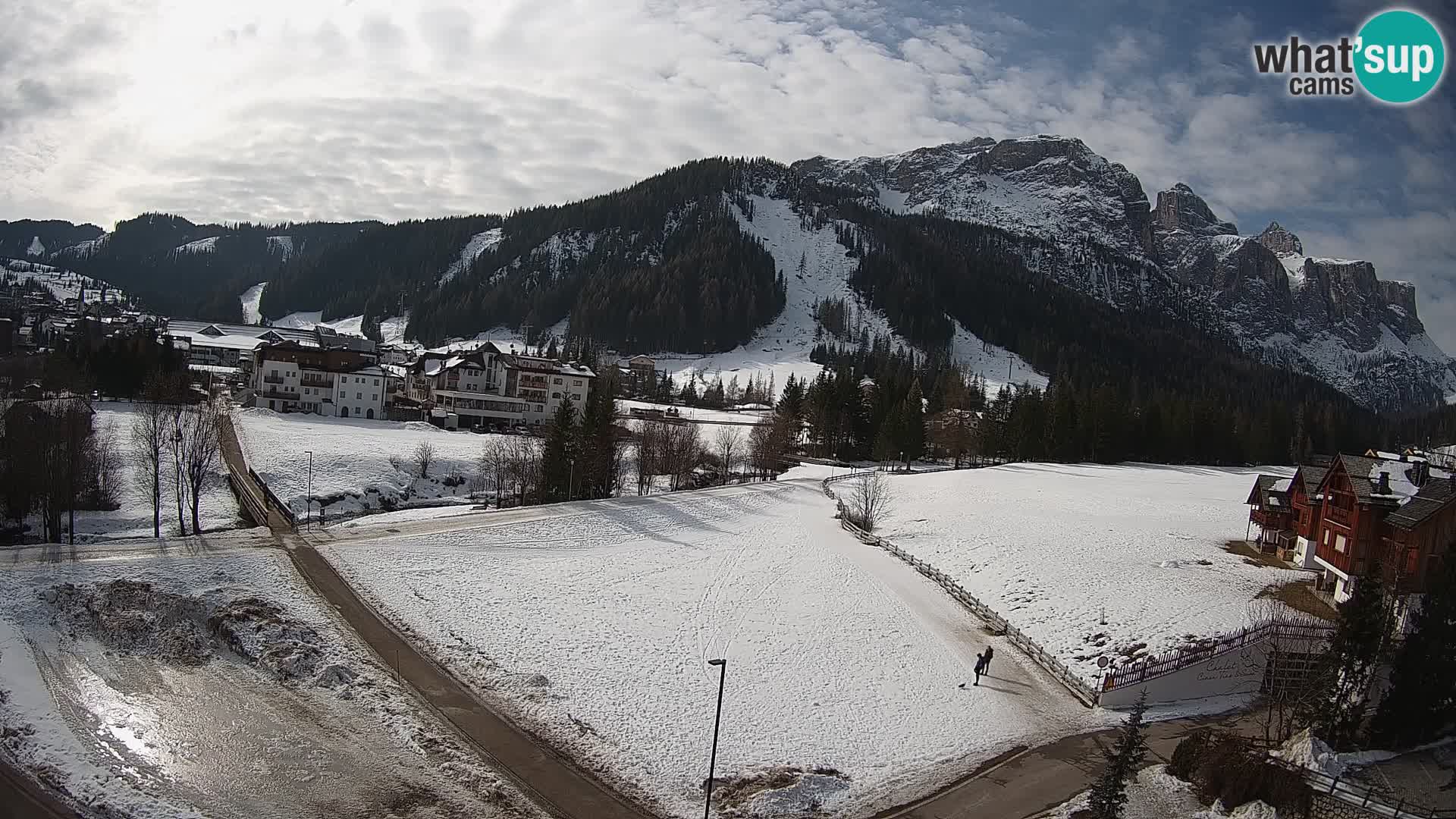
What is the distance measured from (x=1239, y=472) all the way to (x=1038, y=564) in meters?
67.4

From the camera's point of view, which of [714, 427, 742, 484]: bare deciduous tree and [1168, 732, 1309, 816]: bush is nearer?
[1168, 732, 1309, 816]: bush

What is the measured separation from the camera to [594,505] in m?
53.9

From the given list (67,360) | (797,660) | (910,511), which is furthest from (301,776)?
(67,360)

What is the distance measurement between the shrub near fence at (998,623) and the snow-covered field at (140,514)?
37.8m

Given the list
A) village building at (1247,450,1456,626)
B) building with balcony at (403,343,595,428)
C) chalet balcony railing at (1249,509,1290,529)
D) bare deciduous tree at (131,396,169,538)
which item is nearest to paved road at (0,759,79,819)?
bare deciduous tree at (131,396,169,538)

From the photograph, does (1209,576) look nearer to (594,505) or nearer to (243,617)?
(594,505)

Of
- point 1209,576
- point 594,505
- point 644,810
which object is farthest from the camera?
point 594,505

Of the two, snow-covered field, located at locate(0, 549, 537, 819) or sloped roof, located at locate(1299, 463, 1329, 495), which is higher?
A: sloped roof, located at locate(1299, 463, 1329, 495)

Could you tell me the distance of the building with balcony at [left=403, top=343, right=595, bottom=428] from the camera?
3871 inches

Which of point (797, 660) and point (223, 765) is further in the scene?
point (797, 660)

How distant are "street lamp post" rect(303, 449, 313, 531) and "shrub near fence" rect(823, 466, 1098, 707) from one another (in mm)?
32496

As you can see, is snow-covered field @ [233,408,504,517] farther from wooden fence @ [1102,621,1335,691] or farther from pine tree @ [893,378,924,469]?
wooden fence @ [1102,621,1335,691]

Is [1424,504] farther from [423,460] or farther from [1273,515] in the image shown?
[423,460]

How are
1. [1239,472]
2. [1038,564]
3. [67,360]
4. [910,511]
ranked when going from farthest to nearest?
[1239,472], [67,360], [910,511], [1038,564]
